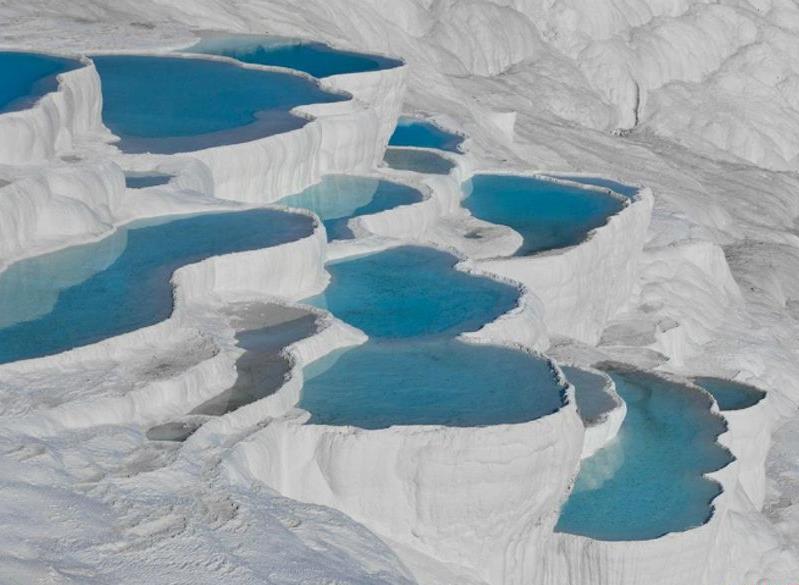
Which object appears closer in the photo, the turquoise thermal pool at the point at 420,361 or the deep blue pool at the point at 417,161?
the turquoise thermal pool at the point at 420,361

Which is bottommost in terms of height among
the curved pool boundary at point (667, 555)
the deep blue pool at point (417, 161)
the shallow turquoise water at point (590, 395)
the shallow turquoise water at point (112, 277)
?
the curved pool boundary at point (667, 555)

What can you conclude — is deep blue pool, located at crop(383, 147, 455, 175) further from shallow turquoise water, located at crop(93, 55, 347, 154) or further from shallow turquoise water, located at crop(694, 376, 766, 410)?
shallow turquoise water, located at crop(694, 376, 766, 410)

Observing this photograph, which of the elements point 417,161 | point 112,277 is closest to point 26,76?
point 112,277

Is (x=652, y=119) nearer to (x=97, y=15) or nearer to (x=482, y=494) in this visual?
(x=97, y=15)

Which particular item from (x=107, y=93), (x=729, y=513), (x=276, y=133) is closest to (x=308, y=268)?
(x=276, y=133)

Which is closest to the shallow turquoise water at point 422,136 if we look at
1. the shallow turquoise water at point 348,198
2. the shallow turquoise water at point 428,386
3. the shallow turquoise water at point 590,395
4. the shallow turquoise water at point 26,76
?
the shallow turquoise water at point 348,198

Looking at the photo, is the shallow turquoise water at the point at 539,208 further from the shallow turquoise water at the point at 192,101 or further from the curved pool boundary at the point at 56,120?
the curved pool boundary at the point at 56,120

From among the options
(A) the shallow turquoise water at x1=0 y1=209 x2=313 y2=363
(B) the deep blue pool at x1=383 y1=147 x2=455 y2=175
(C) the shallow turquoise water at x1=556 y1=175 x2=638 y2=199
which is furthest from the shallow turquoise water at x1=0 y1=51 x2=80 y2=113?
(C) the shallow turquoise water at x1=556 y1=175 x2=638 y2=199
